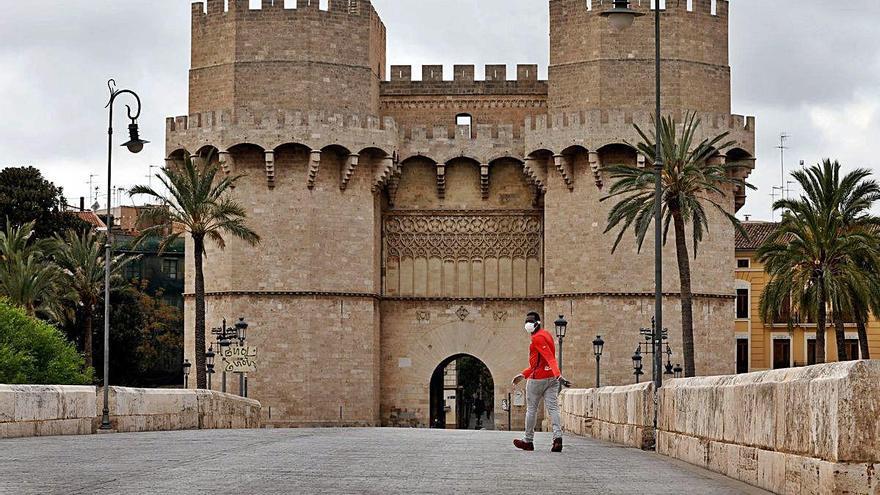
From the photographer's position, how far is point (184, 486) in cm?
990

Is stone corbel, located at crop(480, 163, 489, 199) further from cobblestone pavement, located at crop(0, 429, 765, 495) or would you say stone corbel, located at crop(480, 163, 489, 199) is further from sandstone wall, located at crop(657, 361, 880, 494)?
sandstone wall, located at crop(657, 361, 880, 494)

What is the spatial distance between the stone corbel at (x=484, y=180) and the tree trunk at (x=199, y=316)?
30.6 ft

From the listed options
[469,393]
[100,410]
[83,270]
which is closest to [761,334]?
[469,393]

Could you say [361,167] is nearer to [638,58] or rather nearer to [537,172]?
[537,172]

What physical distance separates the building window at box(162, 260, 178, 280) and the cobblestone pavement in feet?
197

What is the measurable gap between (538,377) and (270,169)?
94.9 feet

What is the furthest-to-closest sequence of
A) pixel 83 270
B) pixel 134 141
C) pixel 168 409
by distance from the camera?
pixel 83 270 < pixel 134 141 < pixel 168 409

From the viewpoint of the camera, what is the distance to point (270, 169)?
44719 millimetres

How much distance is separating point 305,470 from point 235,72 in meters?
34.4

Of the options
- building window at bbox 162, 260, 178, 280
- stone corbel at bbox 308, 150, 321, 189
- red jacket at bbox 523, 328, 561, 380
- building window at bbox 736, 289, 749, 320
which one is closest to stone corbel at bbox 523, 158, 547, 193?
stone corbel at bbox 308, 150, 321, 189

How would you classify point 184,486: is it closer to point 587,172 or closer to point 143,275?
point 587,172

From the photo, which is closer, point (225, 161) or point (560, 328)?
point (560, 328)

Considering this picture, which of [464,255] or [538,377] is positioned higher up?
[464,255]

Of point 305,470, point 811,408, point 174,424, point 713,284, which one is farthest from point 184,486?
point 713,284
